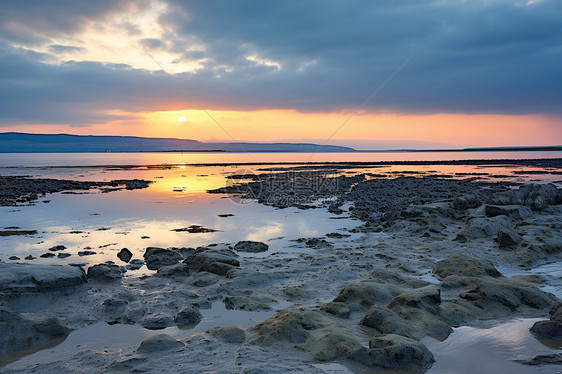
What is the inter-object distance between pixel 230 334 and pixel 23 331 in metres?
3.48

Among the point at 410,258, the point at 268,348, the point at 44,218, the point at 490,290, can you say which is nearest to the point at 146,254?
the point at 268,348

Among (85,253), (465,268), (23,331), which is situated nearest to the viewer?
(23,331)

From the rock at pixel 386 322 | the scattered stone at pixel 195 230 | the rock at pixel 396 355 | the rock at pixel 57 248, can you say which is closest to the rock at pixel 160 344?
the rock at pixel 396 355

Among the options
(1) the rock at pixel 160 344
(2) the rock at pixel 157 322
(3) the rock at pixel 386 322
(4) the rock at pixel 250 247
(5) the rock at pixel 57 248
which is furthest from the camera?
(4) the rock at pixel 250 247

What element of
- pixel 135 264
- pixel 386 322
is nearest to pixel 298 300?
pixel 386 322

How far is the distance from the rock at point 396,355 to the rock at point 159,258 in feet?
22.3

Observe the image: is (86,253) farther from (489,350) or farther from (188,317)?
(489,350)

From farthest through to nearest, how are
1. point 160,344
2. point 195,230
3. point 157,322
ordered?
point 195,230 < point 157,322 < point 160,344

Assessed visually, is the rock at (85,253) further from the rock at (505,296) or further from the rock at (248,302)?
the rock at (505,296)

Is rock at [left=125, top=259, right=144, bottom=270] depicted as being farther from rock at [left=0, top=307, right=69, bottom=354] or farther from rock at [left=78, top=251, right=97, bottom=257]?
Answer: rock at [left=0, top=307, right=69, bottom=354]

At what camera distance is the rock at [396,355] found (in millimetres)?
5316

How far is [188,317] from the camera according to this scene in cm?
695

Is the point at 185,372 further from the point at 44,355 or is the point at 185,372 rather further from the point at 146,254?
the point at 146,254

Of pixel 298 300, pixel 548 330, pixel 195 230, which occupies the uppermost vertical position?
pixel 548 330
